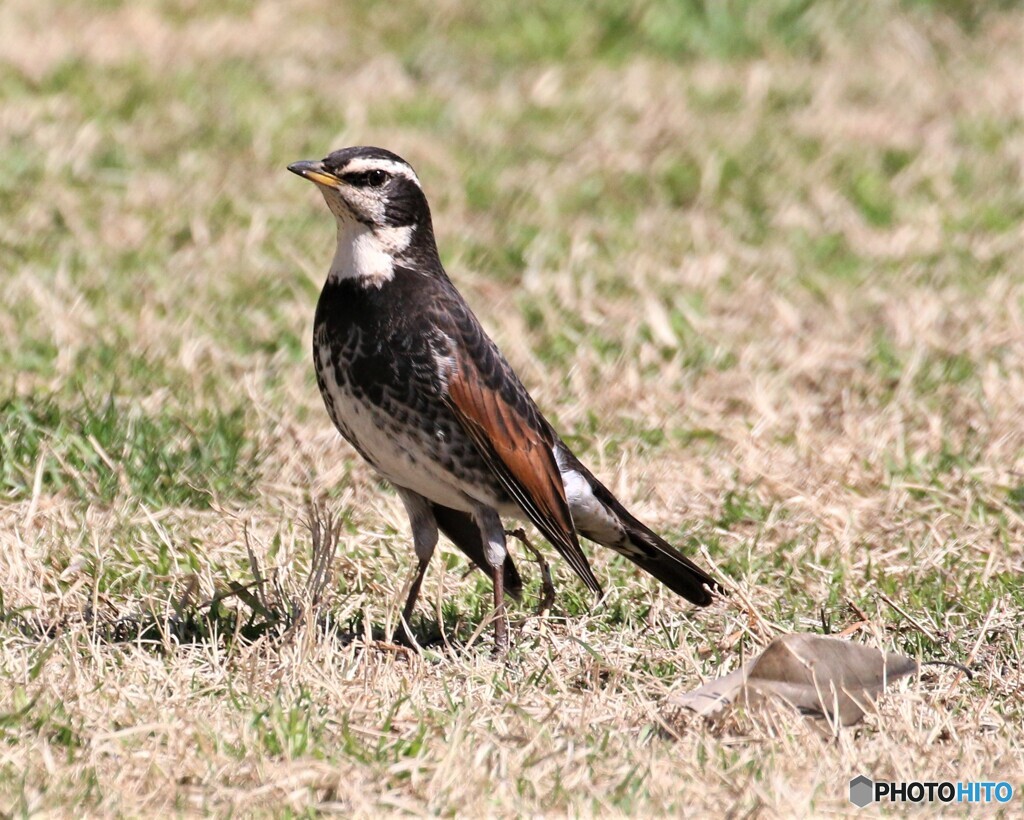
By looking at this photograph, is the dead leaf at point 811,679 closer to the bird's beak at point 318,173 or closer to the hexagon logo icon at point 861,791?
the hexagon logo icon at point 861,791

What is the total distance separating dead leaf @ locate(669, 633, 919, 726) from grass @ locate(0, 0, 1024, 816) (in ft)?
0.29

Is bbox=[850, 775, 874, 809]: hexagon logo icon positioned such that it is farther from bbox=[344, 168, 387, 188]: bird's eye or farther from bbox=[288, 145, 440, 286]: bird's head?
bbox=[344, 168, 387, 188]: bird's eye

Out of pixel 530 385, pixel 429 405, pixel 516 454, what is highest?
pixel 429 405

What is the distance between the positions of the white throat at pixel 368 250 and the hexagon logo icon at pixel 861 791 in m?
2.15

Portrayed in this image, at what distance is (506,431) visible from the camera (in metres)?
5.33

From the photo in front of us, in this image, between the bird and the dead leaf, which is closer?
the dead leaf

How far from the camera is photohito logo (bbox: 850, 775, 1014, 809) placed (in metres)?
4.16

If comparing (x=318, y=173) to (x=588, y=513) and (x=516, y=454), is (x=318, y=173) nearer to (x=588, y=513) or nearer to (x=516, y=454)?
(x=516, y=454)

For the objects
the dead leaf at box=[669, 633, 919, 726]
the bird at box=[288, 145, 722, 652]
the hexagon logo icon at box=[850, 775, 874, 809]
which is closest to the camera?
the hexagon logo icon at box=[850, 775, 874, 809]

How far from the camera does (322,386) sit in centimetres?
537

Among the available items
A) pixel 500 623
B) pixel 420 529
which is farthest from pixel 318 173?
pixel 500 623

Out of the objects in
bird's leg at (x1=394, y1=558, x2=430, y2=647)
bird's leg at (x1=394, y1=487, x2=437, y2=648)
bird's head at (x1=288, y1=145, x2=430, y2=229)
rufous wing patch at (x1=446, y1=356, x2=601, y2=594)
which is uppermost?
bird's head at (x1=288, y1=145, x2=430, y2=229)

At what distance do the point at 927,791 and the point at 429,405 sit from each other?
74.6 inches

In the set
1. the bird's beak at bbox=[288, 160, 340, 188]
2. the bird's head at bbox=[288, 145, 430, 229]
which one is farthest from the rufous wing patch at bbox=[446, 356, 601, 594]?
the bird's beak at bbox=[288, 160, 340, 188]
